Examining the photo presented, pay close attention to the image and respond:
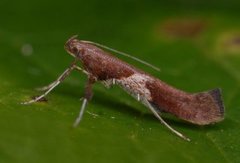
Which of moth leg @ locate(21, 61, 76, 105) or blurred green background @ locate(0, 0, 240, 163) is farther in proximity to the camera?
moth leg @ locate(21, 61, 76, 105)


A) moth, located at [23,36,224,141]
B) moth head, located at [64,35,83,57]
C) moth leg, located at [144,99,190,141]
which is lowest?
moth leg, located at [144,99,190,141]

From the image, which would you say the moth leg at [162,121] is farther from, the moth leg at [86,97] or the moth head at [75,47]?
the moth head at [75,47]

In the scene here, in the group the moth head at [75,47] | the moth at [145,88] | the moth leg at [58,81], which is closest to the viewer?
the moth leg at [58,81]

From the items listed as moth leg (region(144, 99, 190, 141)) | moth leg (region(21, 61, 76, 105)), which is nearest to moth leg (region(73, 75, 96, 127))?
moth leg (region(21, 61, 76, 105))

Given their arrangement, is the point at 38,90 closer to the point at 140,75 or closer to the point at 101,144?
the point at 140,75

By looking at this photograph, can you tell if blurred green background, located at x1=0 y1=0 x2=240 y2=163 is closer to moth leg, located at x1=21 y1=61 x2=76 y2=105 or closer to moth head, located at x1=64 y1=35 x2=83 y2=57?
moth leg, located at x1=21 y1=61 x2=76 y2=105

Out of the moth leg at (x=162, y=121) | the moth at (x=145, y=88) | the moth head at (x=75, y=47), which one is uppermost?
the moth head at (x=75, y=47)

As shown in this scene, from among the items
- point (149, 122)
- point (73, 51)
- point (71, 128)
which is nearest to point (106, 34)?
point (73, 51)

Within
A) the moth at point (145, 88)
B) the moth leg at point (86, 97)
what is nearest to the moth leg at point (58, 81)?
the moth at point (145, 88)

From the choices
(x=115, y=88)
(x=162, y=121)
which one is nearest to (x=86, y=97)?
(x=162, y=121)

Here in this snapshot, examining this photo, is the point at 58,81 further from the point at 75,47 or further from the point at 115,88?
the point at 115,88
